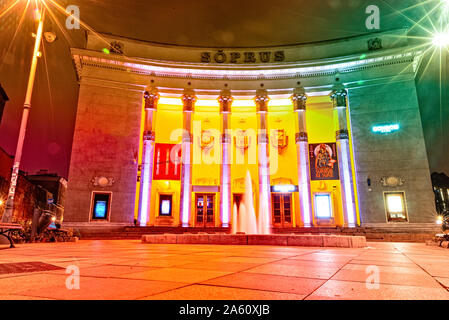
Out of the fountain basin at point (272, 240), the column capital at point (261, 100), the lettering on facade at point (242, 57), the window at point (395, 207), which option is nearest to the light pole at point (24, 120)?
the fountain basin at point (272, 240)

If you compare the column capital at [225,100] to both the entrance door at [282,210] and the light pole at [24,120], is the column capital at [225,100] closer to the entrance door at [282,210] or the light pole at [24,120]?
Result: the entrance door at [282,210]

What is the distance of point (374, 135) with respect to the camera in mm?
22891

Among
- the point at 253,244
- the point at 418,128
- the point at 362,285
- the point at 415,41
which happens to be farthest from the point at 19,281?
the point at 415,41

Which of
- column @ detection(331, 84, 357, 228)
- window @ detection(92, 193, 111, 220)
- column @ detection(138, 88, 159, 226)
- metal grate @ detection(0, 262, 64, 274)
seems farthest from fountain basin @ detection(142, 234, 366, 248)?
column @ detection(331, 84, 357, 228)

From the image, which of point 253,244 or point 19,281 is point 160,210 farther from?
point 19,281

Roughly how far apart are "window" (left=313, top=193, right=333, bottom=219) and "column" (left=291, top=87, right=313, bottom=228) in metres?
1.93

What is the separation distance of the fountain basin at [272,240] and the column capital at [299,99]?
17.1 meters

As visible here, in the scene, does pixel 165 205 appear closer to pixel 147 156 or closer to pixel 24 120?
pixel 147 156

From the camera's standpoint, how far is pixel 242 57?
86.1ft

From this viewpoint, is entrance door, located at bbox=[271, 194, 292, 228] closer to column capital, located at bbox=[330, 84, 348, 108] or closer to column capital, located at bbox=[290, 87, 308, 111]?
column capital, located at bbox=[290, 87, 308, 111]

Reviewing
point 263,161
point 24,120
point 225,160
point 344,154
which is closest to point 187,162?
point 225,160

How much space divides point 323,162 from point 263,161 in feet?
17.5

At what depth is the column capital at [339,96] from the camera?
23969mm

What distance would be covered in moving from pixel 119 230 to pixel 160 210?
469 cm
